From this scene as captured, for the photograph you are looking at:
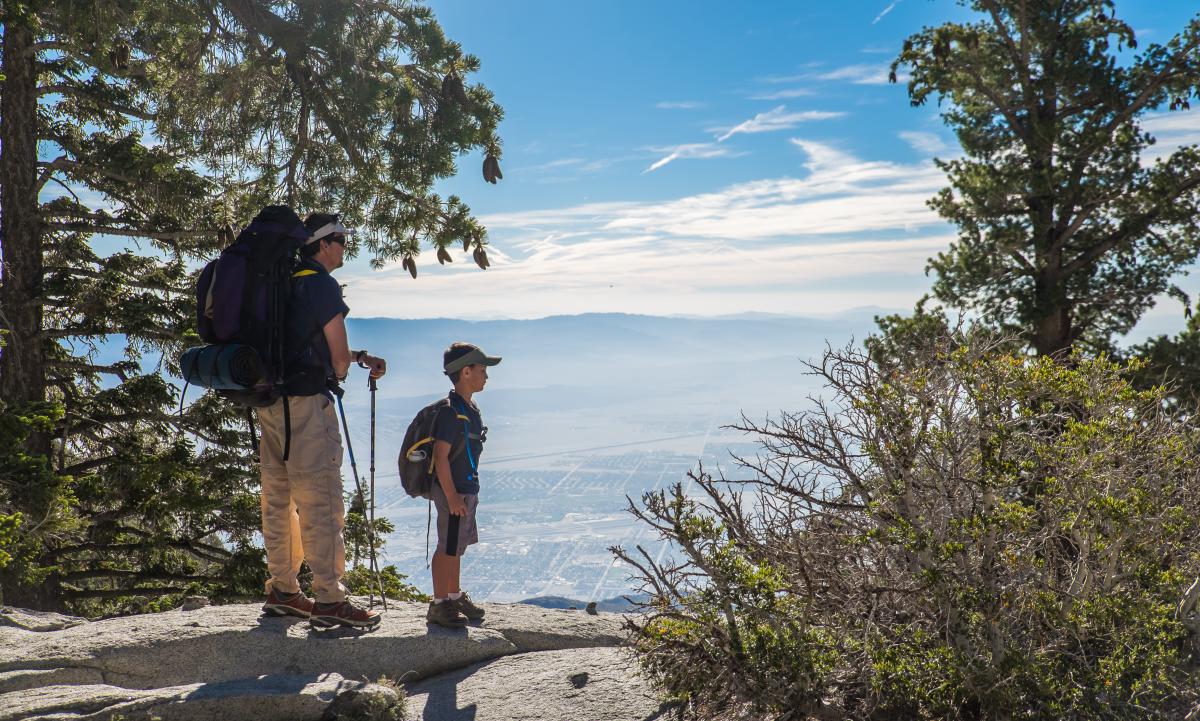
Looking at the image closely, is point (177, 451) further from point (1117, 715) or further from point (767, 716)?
point (1117, 715)

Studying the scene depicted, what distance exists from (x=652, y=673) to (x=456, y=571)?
254 cm

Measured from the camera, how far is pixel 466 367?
6234 millimetres

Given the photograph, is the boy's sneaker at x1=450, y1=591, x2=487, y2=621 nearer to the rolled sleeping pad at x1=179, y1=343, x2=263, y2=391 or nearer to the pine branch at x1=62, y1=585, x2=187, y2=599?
the rolled sleeping pad at x1=179, y1=343, x2=263, y2=391

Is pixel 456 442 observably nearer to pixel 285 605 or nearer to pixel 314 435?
pixel 314 435

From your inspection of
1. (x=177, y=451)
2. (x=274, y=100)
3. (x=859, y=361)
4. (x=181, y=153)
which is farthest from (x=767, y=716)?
(x=181, y=153)

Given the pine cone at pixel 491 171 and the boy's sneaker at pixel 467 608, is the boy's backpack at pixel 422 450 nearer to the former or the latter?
the boy's sneaker at pixel 467 608

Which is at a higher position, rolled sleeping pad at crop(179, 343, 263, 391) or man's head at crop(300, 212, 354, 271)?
man's head at crop(300, 212, 354, 271)

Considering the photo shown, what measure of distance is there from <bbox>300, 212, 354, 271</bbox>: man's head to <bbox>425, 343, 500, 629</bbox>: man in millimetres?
1078

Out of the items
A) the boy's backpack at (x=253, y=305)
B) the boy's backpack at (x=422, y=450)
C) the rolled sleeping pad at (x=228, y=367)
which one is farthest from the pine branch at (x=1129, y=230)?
the rolled sleeping pad at (x=228, y=367)

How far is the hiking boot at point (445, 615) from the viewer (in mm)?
6387

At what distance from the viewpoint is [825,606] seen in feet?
14.4

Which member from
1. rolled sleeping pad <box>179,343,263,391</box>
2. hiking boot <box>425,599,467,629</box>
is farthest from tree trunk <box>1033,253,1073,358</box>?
rolled sleeping pad <box>179,343,263,391</box>

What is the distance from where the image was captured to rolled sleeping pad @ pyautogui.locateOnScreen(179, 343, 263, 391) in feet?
17.0

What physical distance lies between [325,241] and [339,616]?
103 inches
